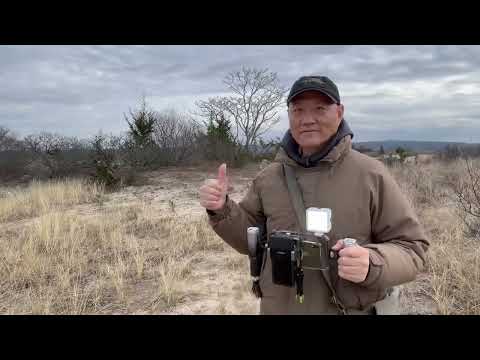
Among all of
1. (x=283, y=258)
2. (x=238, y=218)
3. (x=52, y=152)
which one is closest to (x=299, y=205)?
(x=283, y=258)

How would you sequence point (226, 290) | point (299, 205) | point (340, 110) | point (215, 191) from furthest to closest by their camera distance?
point (226, 290)
point (215, 191)
point (340, 110)
point (299, 205)

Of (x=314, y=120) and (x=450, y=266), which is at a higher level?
(x=314, y=120)

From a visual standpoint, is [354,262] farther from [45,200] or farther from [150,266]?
[45,200]

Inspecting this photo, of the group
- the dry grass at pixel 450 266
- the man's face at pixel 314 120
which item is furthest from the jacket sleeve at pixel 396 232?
the dry grass at pixel 450 266

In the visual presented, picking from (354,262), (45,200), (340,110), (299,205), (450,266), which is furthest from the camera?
(45,200)

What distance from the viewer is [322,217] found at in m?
1.33

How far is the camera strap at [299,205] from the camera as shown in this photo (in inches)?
59.2

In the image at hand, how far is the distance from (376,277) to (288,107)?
2.99ft

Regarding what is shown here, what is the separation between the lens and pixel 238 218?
6.11 feet

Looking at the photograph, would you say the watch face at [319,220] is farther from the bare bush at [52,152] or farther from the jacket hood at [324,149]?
the bare bush at [52,152]

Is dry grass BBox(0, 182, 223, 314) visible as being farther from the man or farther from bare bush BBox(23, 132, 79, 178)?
bare bush BBox(23, 132, 79, 178)

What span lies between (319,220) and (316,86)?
0.65 m

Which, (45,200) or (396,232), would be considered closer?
(396,232)

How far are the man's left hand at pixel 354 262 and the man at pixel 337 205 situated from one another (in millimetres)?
41
